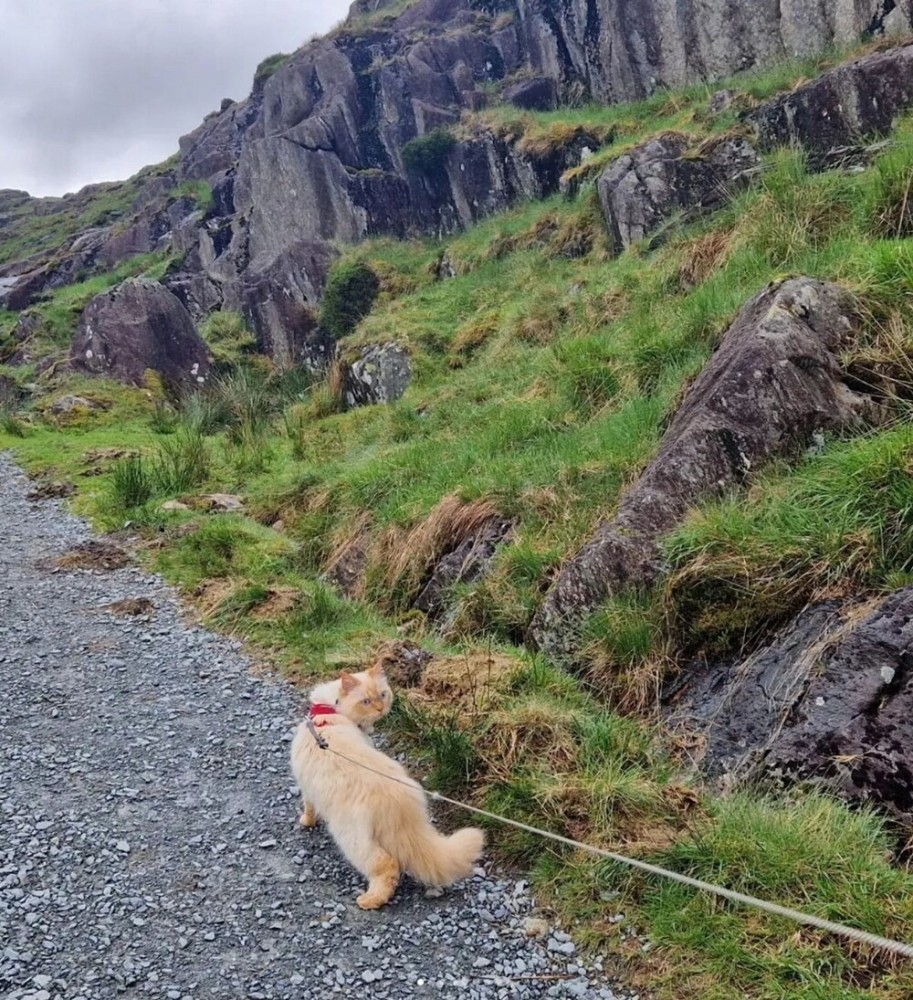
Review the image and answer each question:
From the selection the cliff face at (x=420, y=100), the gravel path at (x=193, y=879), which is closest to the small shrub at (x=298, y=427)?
the gravel path at (x=193, y=879)

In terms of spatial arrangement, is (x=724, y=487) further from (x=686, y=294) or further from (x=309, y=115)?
(x=309, y=115)

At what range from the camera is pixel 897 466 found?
12.8ft

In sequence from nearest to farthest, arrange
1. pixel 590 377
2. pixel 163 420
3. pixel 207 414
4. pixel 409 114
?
pixel 590 377
pixel 207 414
pixel 163 420
pixel 409 114

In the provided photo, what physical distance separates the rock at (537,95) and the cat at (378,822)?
76.0 ft

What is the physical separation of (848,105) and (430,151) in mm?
15392

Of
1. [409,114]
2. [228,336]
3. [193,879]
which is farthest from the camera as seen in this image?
[409,114]

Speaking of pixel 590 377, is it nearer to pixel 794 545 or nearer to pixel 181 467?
pixel 794 545

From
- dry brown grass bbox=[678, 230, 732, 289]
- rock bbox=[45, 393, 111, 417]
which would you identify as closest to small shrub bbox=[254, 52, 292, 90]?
rock bbox=[45, 393, 111, 417]

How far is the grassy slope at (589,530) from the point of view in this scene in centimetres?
292

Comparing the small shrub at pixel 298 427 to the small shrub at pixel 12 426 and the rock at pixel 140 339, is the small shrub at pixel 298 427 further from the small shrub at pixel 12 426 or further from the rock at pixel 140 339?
the rock at pixel 140 339

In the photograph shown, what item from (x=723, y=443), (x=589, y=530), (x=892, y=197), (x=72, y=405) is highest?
(x=72, y=405)

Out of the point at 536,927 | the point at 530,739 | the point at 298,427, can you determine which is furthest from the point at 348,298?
the point at 536,927

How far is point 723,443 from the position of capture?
482cm

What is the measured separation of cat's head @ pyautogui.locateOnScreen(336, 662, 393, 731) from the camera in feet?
13.0
